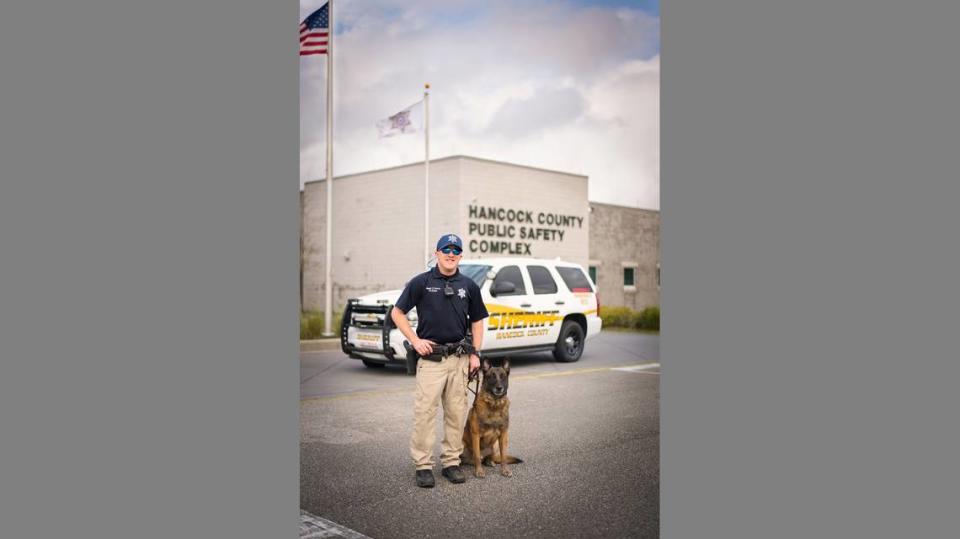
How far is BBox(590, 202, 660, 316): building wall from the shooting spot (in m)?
4.03

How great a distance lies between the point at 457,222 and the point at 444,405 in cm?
115

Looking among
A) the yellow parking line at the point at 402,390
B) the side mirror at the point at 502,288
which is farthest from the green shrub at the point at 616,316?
the side mirror at the point at 502,288

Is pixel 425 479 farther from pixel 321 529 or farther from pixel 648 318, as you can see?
pixel 648 318

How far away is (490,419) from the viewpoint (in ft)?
15.2

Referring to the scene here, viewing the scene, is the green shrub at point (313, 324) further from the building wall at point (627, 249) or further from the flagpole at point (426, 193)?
the building wall at point (627, 249)

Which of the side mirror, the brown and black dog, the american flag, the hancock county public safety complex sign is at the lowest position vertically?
the brown and black dog

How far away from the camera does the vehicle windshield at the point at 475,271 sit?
15.7ft

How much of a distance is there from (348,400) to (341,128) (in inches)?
68.4

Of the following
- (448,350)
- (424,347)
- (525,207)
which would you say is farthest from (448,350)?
(525,207)

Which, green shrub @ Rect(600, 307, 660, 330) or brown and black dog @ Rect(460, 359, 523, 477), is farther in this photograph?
brown and black dog @ Rect(460, 359, 523, 477)

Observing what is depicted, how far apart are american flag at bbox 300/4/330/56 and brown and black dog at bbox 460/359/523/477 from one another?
6.97 ft

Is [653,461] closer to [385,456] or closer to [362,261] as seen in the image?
[385,456]

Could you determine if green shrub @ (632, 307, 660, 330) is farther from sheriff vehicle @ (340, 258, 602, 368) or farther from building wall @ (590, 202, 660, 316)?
sheriff vehicle @ (340, 258, 602, 368)

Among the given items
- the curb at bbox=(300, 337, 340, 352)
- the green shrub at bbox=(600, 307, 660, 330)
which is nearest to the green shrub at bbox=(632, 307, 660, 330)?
the green shrub at bbox=(600, 307, 660, 330)
